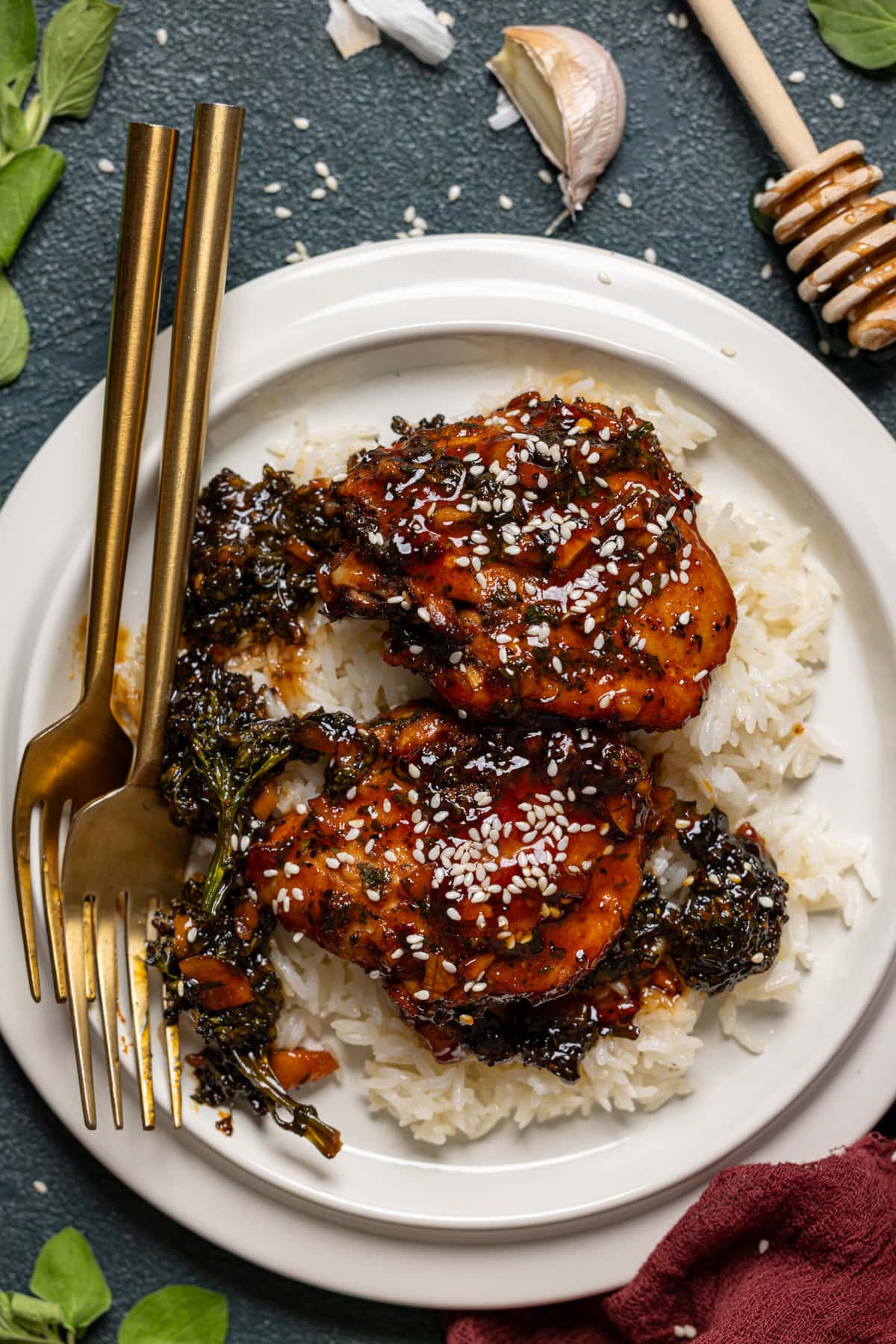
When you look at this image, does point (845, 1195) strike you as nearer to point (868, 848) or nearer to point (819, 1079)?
point (819, 1079)

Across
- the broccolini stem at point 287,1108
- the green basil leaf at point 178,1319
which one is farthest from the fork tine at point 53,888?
the green basil leaf at point 178,1319

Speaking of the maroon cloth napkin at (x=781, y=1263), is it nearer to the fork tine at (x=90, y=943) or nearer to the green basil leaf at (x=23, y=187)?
the fork tine at (x=90, y=943)

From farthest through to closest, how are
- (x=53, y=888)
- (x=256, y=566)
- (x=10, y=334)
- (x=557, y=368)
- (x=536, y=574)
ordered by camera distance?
(x=10, y=334) → (x=557, y=368) → (x=256, y=566) → (x=53, y=888) → (x=536, y=574)

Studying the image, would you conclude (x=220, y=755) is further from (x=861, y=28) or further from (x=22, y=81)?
(x=861, y=28)

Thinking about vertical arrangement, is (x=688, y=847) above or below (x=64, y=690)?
below

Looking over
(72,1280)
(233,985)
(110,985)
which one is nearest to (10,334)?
(110,985)

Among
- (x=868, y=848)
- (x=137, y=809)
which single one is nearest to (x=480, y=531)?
(x=137, y=809)

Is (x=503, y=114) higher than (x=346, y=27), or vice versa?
(x=346, y=27)
